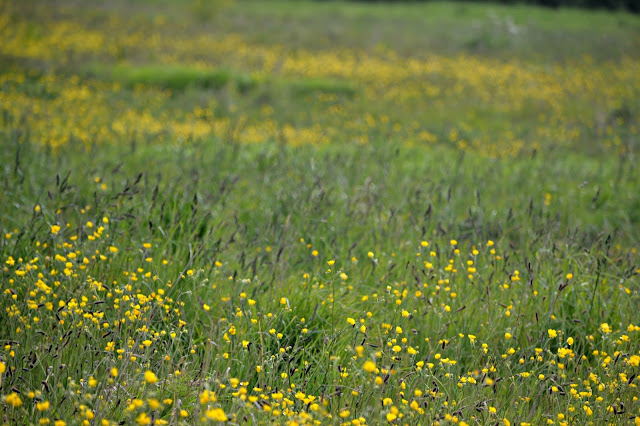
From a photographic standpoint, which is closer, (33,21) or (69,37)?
(69,37)

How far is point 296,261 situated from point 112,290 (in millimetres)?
1264

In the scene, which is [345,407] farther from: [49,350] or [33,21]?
[33,21]

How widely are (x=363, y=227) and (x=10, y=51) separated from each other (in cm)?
1280

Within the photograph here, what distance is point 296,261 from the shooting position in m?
3.79

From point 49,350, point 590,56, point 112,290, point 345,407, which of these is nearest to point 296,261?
point 112,290

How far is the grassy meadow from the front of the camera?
97.3 inches

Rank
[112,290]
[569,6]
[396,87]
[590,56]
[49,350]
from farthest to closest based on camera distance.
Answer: [569,6] < [590,56] < [396,87] < [112,290] < [49,350]

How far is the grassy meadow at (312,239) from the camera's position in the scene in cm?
247

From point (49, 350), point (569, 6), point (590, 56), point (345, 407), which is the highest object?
point (569, 6)

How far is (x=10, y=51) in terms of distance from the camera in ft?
44.2

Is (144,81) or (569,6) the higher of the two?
(569,6)

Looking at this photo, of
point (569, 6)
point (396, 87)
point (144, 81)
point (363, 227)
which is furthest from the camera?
point (569, 6)

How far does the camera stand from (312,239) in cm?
386

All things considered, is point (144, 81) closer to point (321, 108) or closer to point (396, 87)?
point (321, 108)
